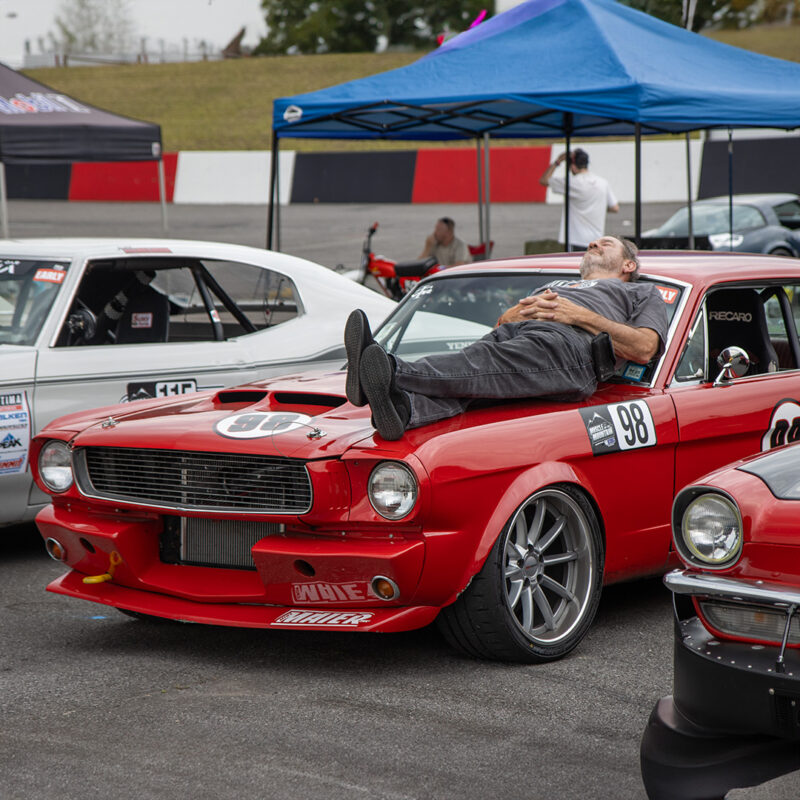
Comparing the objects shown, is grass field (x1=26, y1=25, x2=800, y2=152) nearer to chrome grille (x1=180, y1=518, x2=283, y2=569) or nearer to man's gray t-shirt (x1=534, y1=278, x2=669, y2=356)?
man's gray t-shirt (x1=534, y1=278, x2=669, y2=356)

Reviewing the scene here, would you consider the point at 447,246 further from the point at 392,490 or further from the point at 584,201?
the point at 392,490

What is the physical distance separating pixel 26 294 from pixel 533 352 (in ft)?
9.45

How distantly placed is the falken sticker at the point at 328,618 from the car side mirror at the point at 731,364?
160 centimetres

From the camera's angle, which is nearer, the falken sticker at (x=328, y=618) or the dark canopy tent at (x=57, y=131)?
the falken sticker at (x=328, y=618)

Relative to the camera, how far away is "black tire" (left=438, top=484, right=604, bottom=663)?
12.4 ft

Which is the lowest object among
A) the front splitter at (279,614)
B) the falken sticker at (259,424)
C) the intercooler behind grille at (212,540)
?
the front splitter at (279,614)

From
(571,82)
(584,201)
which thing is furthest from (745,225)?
(571,82)

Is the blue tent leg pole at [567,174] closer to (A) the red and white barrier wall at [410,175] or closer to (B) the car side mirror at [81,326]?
(B) the car side mirror at [81,326]

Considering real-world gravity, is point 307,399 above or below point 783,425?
above

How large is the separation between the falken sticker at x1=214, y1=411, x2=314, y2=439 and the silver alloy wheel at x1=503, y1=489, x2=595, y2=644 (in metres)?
0.81

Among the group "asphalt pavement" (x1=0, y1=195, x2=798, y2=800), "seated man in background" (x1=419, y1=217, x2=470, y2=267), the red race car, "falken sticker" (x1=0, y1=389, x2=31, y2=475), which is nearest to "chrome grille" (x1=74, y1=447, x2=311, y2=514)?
the red race car

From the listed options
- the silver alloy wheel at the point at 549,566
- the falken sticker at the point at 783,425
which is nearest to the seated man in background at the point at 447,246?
the falken sticker at the point at 783,425

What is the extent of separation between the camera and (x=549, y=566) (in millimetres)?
4062

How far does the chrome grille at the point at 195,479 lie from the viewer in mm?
3777
